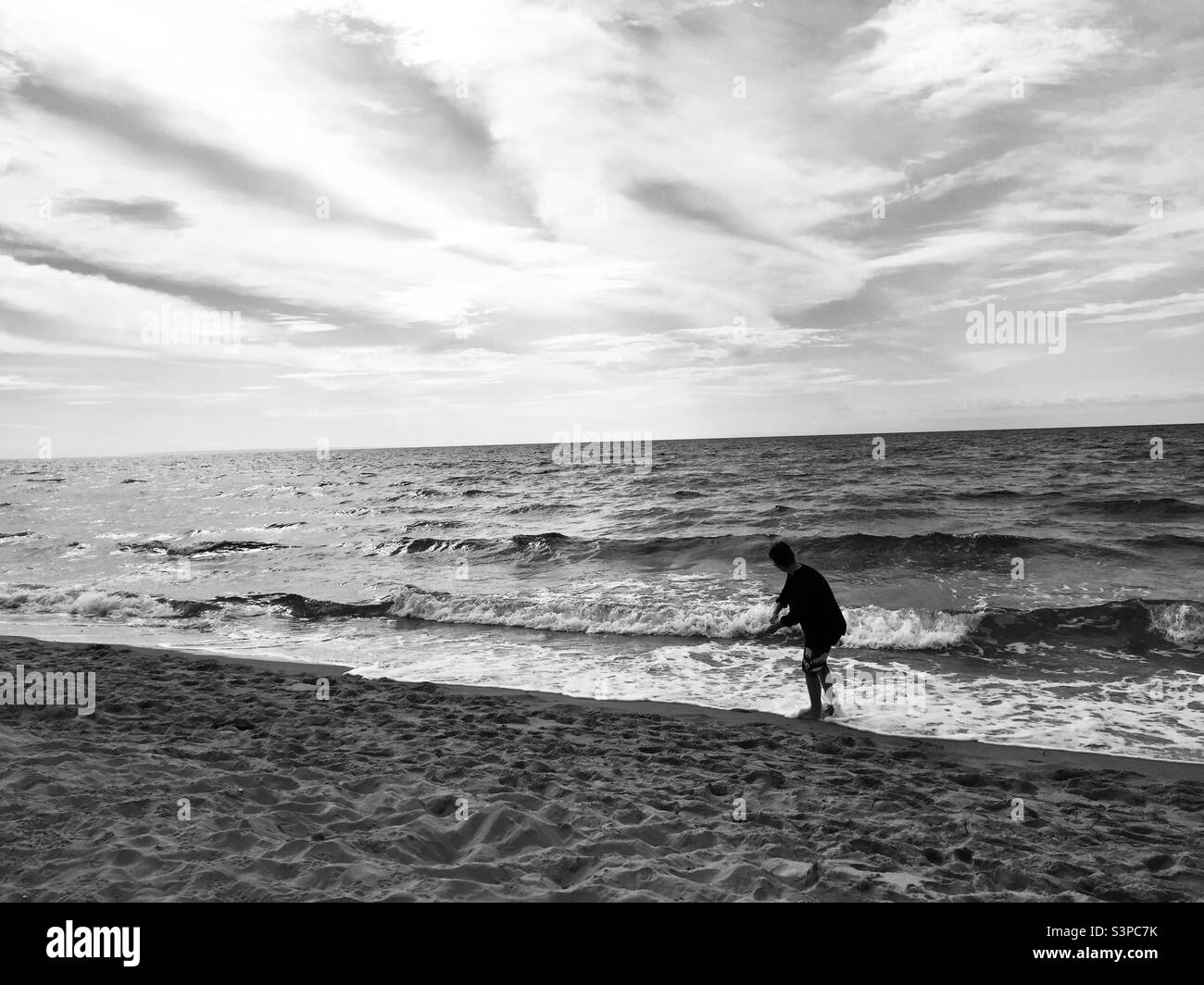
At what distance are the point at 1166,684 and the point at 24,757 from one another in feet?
41.2

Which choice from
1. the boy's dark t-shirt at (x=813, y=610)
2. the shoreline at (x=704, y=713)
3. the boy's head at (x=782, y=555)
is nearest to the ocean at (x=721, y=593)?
the shoreline at (x=704, y=713)

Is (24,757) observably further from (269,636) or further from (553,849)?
(269,636)

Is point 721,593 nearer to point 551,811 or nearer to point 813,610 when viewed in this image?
point 813,610

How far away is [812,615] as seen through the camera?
7965 millimetres

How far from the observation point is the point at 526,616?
14266 millimetres

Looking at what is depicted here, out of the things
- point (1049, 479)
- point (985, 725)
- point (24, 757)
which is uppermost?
point (1049, 479)

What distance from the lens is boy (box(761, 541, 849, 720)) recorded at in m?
7.96

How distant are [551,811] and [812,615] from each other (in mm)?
4102

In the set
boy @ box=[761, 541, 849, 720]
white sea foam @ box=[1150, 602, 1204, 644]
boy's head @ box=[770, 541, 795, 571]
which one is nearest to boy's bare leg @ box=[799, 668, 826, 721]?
boy @ box=[761, 541, 849, 720]

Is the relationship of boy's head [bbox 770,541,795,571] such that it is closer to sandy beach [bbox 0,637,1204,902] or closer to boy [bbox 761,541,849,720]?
boy [bbox 761,541,849,720]

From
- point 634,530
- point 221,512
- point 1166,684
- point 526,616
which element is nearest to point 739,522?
point 634,530

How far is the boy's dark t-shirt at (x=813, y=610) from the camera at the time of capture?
7961 millimetres

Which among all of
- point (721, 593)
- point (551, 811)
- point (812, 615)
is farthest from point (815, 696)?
point (721, 593)
